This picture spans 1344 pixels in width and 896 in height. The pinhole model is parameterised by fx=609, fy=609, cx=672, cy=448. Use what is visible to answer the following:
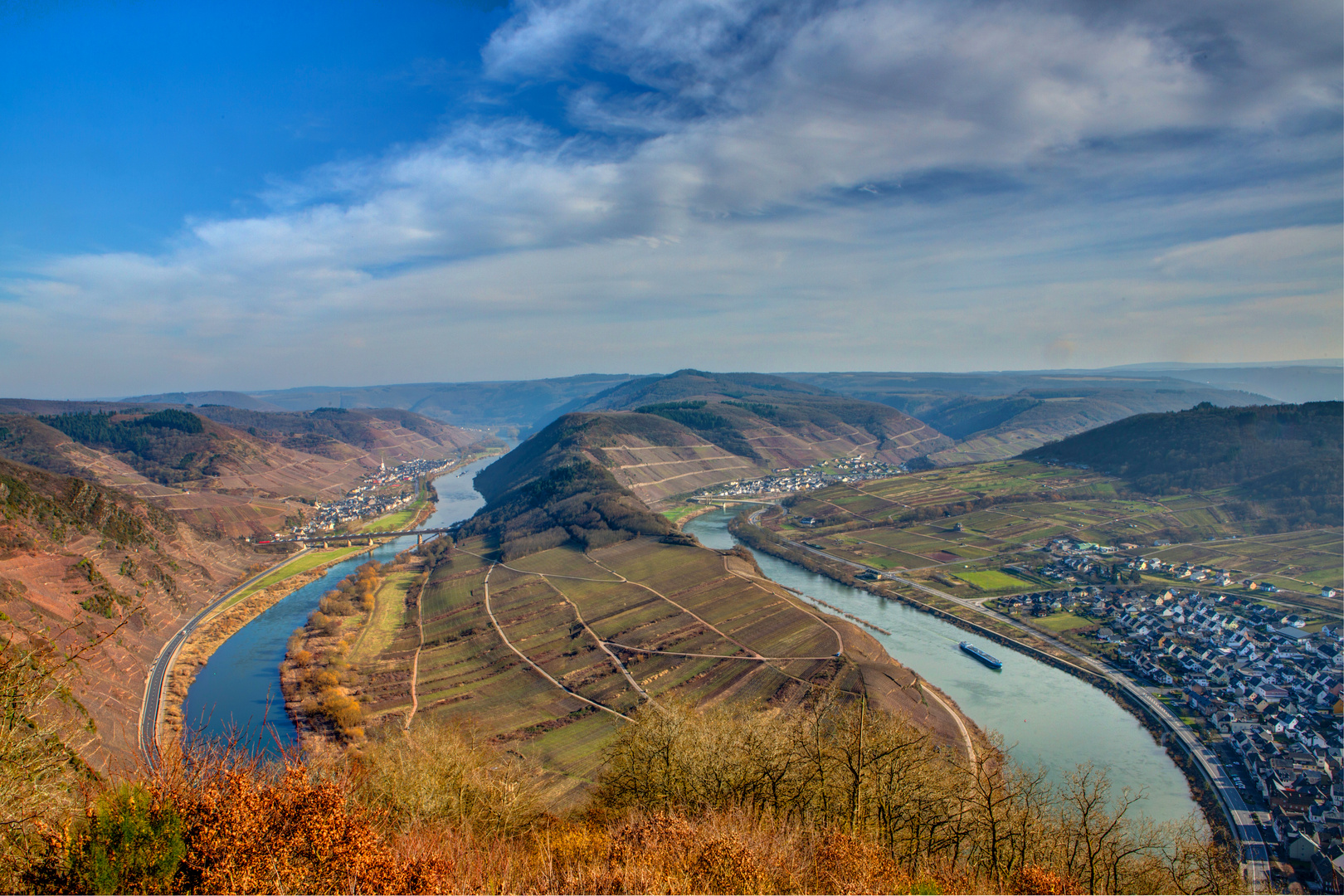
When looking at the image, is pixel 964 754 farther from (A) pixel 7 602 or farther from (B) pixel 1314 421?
(B) pixel 1314 421

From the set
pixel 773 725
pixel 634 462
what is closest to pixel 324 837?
pixel 773 725

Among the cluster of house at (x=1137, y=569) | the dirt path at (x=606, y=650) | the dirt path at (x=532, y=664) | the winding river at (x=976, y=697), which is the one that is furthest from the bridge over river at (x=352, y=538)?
the cluster of house at (x=1137, y=569)

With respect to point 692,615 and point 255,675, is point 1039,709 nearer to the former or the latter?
point 692,615

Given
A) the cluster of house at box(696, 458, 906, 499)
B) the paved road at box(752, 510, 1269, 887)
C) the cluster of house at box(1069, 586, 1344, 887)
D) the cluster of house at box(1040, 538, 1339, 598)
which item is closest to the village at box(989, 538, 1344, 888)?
the cluster of house at box(1069, 586, 1344, 887)

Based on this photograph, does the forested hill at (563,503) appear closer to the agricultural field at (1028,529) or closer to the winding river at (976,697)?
the winding river at (976,697)

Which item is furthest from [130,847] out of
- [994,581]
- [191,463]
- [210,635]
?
[191,463]

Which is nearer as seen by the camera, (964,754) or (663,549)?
(964,754)

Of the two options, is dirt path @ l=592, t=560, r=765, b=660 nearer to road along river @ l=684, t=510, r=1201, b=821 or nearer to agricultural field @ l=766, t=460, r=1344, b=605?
road along river @ l=684, t=510, r=1201, b=821
